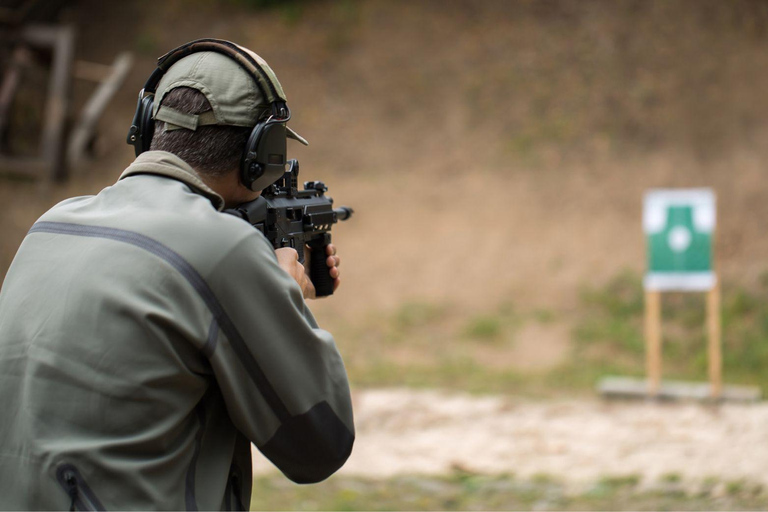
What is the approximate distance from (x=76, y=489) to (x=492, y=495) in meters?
3.78

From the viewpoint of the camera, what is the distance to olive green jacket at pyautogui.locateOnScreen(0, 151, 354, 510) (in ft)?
4.52

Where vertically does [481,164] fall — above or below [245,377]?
above

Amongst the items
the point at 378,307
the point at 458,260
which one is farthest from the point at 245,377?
the point at 458,260

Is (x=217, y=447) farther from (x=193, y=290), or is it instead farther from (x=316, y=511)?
(x=316, y=511)

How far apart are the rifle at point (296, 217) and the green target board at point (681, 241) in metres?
5.74

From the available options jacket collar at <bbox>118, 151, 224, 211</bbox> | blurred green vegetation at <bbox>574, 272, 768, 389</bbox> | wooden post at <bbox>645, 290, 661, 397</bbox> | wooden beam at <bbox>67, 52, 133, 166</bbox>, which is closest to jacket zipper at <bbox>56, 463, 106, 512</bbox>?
jacket collar at <bbox>118, 151, 224, 211</bbox>

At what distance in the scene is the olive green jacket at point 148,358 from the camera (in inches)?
54.2

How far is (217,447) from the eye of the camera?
4.95ft

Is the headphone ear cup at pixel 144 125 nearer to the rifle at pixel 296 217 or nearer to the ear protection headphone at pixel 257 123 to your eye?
the ear protection headphone at pixel 257 123

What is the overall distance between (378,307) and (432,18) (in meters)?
6.04

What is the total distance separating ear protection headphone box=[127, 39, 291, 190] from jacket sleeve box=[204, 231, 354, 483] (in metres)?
0.26

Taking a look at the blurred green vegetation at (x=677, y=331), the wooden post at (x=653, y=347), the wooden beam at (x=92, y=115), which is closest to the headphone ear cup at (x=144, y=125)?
the wooden post at (x=653, y=347)

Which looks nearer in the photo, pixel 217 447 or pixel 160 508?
pixel 160 508

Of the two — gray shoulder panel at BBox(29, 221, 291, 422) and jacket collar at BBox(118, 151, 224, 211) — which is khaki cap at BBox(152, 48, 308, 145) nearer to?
jacket collar at BBox(118, 151, 224, 211)
